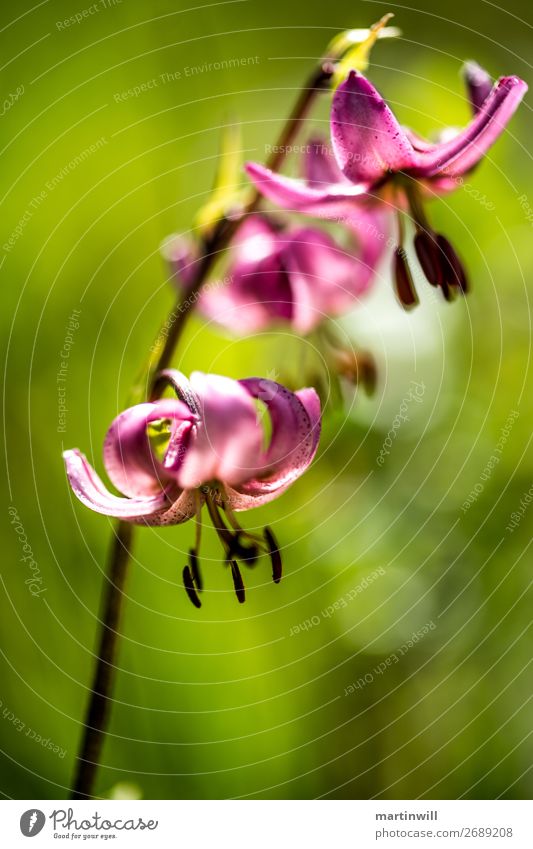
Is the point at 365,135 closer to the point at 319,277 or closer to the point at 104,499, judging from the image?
the point at 319,277

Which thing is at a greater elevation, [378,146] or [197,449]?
[378,146]

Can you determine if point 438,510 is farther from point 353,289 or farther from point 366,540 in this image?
point 353,289

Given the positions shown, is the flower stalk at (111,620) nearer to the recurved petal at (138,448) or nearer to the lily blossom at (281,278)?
the recurved petal at (138,448)

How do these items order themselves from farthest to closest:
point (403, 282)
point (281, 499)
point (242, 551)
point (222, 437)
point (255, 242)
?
point (281, 499) → point (255, 242) → point (403, 282) → point (242, 551) → point (222, 437)

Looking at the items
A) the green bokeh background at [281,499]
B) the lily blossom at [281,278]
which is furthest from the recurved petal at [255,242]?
the green bokeh background at [281,499]

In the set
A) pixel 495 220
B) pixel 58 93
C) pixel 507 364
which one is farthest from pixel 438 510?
pixel 58 93

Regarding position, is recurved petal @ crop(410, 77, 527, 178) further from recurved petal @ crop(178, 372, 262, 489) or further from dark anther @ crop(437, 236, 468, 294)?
recurved petal @ crop(178, 372, 262, 489)

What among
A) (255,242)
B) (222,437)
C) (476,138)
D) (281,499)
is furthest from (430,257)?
(281,499)
